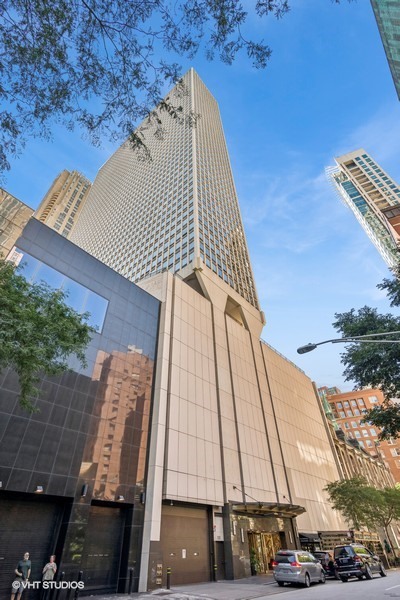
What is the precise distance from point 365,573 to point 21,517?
71.5 ft

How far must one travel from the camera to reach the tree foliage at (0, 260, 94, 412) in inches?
388

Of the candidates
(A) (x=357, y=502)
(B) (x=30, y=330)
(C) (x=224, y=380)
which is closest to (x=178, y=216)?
(C) (x=224, y=380)

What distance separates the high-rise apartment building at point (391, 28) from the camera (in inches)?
1041

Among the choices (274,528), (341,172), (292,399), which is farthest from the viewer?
(341,172)

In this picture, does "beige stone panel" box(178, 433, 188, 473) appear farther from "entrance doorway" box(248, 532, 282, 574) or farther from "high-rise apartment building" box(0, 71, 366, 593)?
"entrance doorway" box(248, 532, 282, 574)

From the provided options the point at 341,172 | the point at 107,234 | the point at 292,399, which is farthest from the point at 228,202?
the point at 341,172

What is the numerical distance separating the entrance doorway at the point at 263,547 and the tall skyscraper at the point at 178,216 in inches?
1004

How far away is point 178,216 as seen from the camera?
143 feet

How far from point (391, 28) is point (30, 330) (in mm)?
38818

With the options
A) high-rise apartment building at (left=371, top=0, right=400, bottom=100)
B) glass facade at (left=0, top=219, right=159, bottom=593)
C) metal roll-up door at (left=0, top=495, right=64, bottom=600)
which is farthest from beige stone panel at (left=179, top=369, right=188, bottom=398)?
high-rise apartment building at (left=371, top=0, right=400, bottom=100)

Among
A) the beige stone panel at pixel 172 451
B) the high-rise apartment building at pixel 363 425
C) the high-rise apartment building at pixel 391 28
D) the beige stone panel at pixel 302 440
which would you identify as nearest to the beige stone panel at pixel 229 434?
the beige stone panel at pixel 172 451

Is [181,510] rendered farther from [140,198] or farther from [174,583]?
[140,198]

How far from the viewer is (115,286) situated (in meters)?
24.1

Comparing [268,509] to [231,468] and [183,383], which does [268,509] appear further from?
[183,383]
